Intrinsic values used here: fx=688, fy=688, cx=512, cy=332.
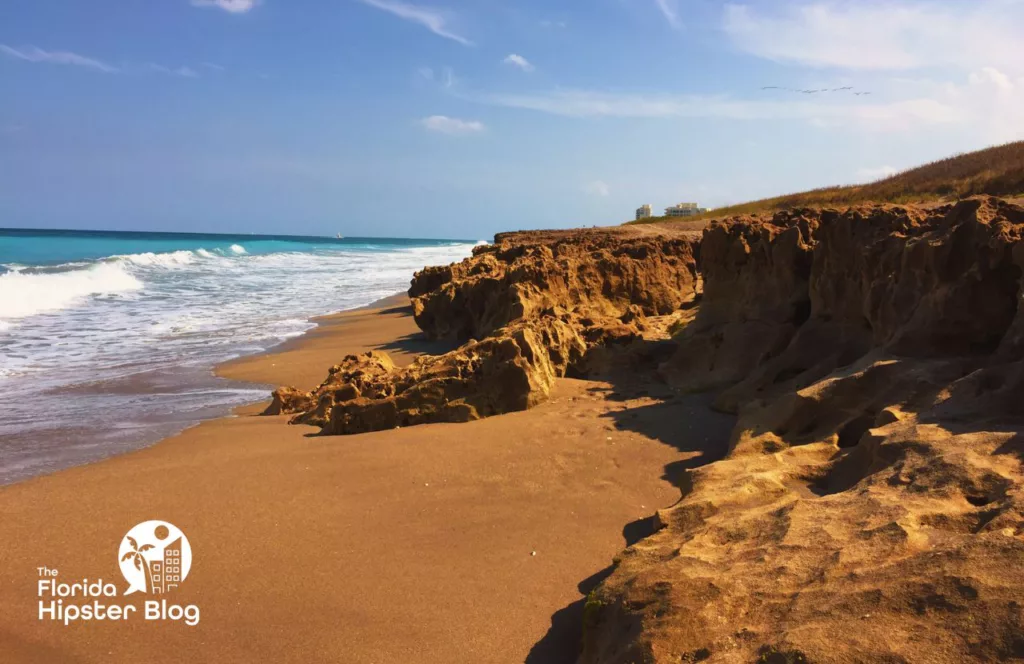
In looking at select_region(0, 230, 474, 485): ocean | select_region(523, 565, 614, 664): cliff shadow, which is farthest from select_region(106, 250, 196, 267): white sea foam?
select_region(523, 565, 614, 664): cliff shadow

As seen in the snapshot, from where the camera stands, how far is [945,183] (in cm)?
1606

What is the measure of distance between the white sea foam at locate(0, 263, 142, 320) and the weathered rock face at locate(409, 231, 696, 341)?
433 inches

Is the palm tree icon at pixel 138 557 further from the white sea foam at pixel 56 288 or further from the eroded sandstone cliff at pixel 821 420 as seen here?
the white sea foam at pixel 56 288

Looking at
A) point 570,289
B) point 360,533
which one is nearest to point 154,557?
point 360,533

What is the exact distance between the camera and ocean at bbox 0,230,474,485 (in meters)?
6.73

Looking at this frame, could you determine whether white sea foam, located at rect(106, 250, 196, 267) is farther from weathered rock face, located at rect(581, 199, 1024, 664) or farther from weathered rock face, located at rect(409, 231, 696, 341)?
weathered rock face, located at rect(581, 199, 1024, 664)

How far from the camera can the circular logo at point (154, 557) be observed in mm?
3557

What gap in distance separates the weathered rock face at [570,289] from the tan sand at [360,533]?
3.95 metres

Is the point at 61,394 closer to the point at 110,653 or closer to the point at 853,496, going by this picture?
the point at 110,653

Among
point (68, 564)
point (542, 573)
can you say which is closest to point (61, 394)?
point (68, 564)

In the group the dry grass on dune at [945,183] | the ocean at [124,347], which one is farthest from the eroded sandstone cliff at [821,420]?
the dry grass on dune at [945,183]

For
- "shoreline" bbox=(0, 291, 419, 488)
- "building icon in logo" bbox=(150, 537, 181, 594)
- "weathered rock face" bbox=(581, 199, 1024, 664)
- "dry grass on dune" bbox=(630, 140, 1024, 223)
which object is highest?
"dry grass on dune" bbox=(630, 140, 1024, 223)

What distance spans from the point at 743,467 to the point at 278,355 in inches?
347

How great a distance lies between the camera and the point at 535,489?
4.50 metres
